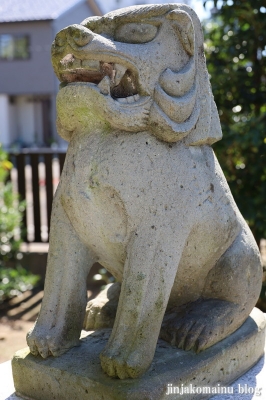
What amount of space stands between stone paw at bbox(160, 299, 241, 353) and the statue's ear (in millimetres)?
880

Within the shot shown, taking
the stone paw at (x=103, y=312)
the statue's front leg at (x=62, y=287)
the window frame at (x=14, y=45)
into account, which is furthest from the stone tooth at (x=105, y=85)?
Result: the window frame at (x=14, y=45)

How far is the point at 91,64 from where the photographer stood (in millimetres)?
1507

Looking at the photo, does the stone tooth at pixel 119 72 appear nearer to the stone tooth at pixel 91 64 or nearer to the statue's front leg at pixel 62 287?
the stone tooth at pixel 91 64

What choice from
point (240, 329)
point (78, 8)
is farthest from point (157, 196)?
point (78, 8)

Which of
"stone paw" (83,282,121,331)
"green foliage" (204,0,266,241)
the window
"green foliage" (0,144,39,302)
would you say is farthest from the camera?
the window

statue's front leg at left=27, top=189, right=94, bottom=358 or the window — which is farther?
the window

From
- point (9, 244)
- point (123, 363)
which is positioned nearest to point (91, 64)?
point (123, 363)

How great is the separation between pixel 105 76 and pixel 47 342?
2.90 ft

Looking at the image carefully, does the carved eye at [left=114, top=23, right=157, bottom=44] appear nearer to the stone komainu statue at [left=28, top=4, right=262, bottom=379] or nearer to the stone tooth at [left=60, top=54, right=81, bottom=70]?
the stone komainu statue at [left=28, top=4, right=262, bottom=379]

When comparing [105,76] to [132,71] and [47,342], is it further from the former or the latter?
[47,342]

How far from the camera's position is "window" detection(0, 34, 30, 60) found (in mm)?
16609

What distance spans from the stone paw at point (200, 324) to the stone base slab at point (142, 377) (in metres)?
0.03

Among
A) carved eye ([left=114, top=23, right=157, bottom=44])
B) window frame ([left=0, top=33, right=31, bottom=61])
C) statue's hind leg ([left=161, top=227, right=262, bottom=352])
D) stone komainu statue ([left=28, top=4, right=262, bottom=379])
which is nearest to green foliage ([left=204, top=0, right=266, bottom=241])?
statue's hind leg ([left=161, top=227, right=262, bottom=352])

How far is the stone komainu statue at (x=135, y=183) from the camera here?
151cm
